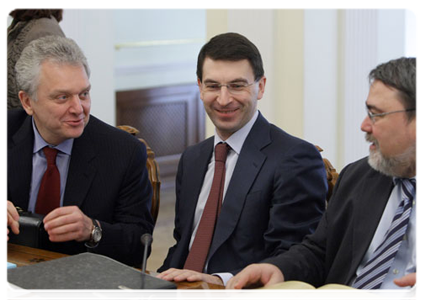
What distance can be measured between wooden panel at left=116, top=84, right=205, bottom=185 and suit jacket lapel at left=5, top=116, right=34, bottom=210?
445cm

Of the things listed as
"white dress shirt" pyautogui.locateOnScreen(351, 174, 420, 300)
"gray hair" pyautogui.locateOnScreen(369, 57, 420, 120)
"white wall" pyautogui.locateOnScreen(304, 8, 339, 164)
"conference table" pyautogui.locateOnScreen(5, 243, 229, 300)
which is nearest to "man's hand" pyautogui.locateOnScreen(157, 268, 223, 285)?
"conference table" pyautogui.locateOnScreen(5, 243, 229, 300)

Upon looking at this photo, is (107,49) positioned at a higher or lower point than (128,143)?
higher

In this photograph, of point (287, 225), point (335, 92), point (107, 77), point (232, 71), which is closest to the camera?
point (287, 225)

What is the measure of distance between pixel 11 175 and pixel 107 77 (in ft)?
9.44

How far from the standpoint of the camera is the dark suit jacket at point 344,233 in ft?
7.29

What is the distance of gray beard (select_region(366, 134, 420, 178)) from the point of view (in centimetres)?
213

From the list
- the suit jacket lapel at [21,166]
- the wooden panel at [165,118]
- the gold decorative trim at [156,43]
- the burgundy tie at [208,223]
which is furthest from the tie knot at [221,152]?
the gold decorative trim at [156,43]

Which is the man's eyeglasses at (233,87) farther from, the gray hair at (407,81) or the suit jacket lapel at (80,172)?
the gray hair at (407,81)

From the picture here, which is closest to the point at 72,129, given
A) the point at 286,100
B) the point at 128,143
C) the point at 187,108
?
the point at 128,143

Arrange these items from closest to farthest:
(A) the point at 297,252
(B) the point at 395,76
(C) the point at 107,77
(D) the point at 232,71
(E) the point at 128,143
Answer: (B) the point at 395,76 → (A) the point at 297,252 → (D) the point at 232,71 → (E) the point at 128,143 → (C) the point at 107,77

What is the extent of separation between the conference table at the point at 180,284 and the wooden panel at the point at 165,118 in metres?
4.92

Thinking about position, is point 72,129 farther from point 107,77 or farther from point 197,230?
point 107,77

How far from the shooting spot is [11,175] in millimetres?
2791

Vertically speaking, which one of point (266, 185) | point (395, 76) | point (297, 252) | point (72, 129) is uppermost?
point (395, 76)
